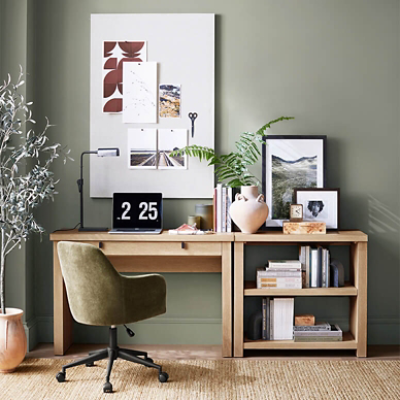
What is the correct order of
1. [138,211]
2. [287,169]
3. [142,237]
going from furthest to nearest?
1. [287,169]
2. [138,211]
3. [142,237]

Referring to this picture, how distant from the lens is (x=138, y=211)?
11.4 ft

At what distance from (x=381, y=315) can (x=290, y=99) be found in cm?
169

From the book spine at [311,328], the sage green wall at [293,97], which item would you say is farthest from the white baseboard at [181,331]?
the book spine at [311,328]

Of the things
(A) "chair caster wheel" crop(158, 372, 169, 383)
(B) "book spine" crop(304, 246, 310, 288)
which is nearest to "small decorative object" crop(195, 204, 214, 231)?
(B) "book spine" crop(304, 246, 310, 288)

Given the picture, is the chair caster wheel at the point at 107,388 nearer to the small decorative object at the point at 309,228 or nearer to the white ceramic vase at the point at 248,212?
the white ceramic vase at the point at 248,212

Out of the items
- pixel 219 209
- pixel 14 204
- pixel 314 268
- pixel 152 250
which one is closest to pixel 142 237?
pixel 152 250

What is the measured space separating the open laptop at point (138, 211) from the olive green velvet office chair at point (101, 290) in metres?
0.66

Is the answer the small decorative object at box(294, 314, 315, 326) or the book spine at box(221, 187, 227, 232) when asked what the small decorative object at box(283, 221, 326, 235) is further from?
the small decorative object at box(294, 314, 315, 326)

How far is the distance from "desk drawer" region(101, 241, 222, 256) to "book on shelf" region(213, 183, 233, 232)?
0.18 meters

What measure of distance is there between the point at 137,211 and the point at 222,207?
586 millimetres

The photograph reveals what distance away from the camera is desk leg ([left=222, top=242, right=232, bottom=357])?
327 cm

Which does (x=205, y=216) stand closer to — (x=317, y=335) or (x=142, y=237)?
(x=142, y=237)

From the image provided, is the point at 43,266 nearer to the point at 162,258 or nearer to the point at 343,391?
the point at 162,258

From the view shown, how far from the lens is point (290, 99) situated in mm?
3604
